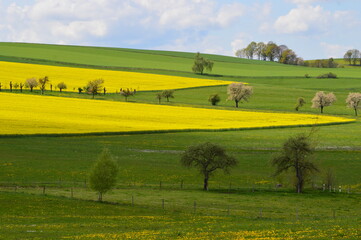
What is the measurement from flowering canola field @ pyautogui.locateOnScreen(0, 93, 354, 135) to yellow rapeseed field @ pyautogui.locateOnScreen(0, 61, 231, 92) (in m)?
30.4

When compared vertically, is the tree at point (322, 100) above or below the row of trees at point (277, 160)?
above

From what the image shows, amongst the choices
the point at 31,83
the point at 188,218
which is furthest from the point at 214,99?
the point at 188,218

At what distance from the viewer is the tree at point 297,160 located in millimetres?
64500

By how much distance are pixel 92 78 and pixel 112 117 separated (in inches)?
2618

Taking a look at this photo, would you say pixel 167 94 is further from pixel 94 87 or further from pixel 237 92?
pixel 237 92

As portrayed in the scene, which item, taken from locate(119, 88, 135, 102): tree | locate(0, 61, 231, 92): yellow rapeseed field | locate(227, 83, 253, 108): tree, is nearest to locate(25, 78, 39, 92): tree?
locate(0, 61, 231, 92): yellow rapeseed field

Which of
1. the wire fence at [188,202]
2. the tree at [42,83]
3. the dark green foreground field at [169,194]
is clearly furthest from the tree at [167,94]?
the wire fence at [188,202]

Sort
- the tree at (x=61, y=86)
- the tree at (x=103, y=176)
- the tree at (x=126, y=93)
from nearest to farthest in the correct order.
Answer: the tree at (x=103, y=176)
the tree at (x=126, y=93)
the tree at (x=61, y=86)

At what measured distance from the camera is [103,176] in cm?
5378

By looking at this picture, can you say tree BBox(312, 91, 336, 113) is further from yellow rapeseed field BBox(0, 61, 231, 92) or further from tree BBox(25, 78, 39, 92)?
tree BBox(25, 78, 39, 92)

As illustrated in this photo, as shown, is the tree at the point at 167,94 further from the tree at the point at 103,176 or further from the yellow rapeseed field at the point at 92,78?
the tree at the point at 103,176

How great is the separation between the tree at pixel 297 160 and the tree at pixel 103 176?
19.6 m

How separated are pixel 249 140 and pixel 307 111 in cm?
5987

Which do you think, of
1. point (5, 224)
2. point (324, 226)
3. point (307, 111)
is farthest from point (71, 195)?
point (307, 111)
